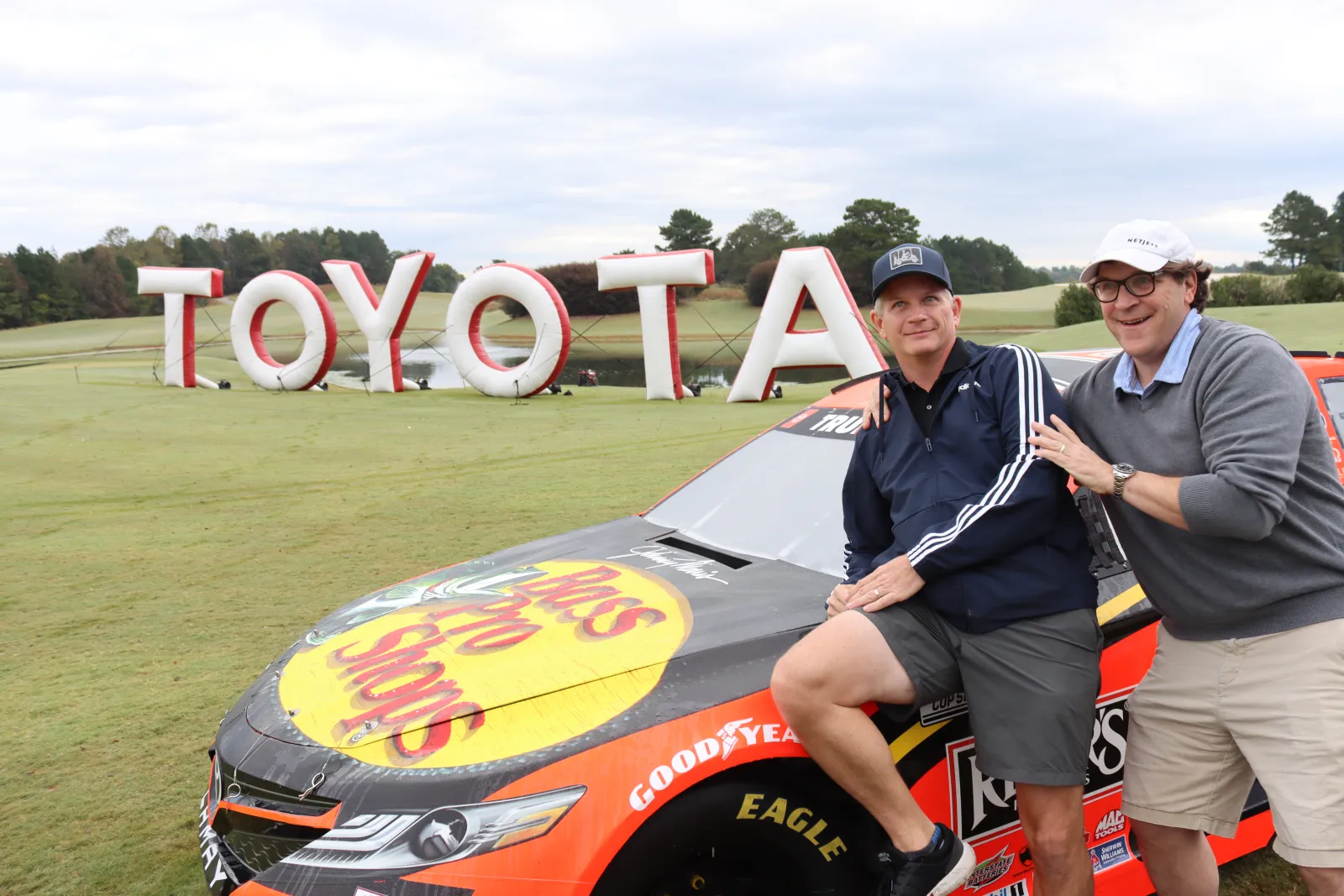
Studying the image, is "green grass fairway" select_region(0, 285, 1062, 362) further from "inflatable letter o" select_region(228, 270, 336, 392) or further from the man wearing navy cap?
the man wearing navy cap

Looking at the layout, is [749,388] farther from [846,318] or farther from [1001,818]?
[1001,818]

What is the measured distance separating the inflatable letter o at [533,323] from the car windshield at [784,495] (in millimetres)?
14724

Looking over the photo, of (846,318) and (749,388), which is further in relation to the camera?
(749,388)

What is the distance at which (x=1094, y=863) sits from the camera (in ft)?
7.87

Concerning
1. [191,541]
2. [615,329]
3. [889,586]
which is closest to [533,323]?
[191,541]

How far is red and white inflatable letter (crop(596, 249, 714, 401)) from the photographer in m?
17.9

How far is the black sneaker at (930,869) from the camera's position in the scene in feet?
6.52

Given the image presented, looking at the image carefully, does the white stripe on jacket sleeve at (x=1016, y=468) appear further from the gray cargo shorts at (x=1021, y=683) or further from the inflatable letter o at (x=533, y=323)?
the inflatable letter o at (x=533, y=323)

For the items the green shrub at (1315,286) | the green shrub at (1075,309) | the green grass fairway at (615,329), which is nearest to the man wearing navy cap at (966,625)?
the green shrub at (1075,309)

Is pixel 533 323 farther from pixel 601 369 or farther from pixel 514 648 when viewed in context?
pixel 601 369

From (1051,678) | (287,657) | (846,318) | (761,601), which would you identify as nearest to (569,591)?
(761,601)

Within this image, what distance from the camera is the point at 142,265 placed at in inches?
3590

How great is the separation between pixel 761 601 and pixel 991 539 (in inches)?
27.0
